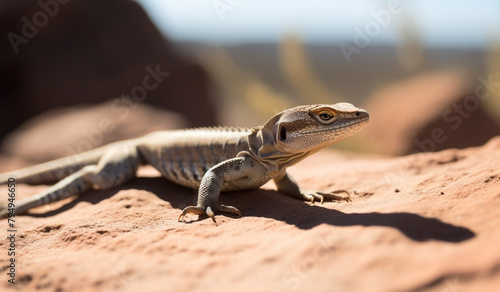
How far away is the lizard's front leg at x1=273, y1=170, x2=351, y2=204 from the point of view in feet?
19.9

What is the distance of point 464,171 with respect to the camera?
6.12 metres

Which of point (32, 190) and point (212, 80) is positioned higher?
point (212, 80)

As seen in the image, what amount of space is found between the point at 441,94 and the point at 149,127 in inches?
471

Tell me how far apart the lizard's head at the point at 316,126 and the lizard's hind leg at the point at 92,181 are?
3050 mm

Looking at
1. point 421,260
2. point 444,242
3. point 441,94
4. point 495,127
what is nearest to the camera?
point 421,260

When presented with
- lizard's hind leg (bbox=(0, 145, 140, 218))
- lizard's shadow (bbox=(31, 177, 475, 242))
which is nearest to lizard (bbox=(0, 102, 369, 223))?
lizard's hind leg (bbox=(0, 145, 140, 218))

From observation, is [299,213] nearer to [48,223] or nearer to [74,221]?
[74,221]

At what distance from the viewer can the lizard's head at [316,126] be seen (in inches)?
203

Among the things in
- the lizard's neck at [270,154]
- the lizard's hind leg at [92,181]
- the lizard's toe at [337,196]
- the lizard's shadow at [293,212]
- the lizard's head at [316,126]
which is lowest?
the lizard's toe at [337,196]

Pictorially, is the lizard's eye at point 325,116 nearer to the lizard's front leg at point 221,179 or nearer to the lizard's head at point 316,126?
the lizard's head at point 316,126

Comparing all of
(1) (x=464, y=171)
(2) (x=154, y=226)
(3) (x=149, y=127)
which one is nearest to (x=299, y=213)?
(2) (x=154, y=226)

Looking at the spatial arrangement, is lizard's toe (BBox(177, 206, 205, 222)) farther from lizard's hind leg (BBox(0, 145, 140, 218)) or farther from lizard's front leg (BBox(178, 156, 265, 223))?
lizard's hind leg (BBox(0, 145, 140, 218))

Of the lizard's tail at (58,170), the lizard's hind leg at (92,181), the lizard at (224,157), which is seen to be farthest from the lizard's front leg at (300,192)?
the lizard's tail at (58,170)

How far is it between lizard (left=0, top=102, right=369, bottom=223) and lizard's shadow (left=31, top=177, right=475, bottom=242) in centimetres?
17
